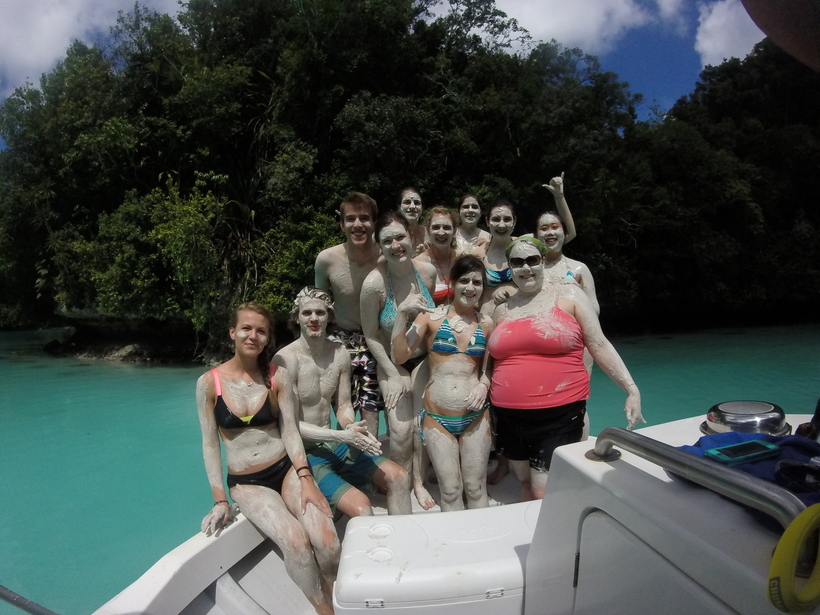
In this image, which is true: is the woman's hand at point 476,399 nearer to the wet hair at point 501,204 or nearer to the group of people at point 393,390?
the group of people at point 393,390

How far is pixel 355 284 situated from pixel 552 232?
138 centimetres

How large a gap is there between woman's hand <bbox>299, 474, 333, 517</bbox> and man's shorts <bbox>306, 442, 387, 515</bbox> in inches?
8.0

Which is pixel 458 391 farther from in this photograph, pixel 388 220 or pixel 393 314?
pixel 388 220

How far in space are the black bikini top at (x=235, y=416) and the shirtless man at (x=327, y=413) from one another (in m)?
0.18

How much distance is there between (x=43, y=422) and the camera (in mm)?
10539

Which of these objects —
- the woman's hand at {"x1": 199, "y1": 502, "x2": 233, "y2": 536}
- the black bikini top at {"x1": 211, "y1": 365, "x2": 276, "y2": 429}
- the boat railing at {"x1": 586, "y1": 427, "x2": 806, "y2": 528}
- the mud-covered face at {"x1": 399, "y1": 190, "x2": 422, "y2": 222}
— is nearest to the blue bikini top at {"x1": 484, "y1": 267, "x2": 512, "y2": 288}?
the mud-covered face at {"x1": 399, "y1": 190, "x2": 422, "y2": 222}

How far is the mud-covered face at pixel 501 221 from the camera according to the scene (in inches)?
143

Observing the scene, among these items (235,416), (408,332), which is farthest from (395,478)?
(235,416)

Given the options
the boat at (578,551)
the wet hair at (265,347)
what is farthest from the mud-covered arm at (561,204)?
the boat at (578,551)

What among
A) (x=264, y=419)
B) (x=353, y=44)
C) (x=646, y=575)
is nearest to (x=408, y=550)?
(x=646, y=575)

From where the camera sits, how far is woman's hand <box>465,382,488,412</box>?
2928 mm

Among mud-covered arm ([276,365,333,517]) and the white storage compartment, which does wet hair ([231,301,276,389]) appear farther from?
the white storage compartment

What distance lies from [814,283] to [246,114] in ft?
66.2

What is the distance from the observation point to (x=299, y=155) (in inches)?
540
